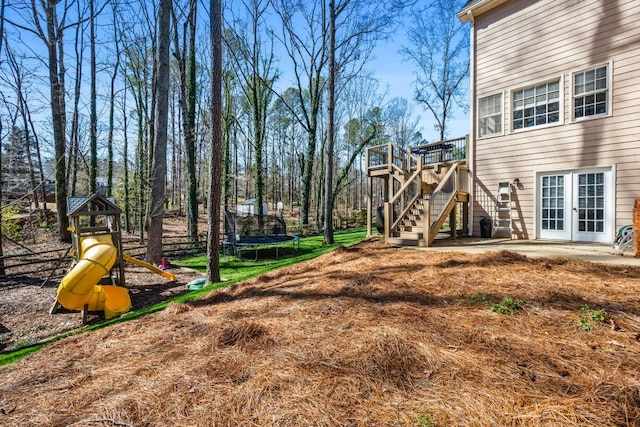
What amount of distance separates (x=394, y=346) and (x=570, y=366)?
3.94 feet

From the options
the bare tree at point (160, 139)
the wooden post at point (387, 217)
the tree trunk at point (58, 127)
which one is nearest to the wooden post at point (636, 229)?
the wooden post at point (387, 217)

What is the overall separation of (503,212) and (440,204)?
1.80 meters

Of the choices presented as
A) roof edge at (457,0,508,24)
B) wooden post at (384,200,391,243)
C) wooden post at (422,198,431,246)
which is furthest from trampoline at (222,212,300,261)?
roof edge at (457,0,508,24)

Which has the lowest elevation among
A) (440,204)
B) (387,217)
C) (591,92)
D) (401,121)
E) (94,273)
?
(94,273)

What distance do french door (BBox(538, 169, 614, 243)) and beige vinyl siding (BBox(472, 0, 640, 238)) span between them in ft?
0.60

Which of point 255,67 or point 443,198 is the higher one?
point 255,67

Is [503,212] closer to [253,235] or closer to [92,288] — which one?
[253,235]

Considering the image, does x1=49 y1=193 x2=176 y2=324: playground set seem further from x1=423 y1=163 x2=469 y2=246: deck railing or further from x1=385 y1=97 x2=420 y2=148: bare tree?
x1=385 y1=97 x2=420 y2=148: bare tree

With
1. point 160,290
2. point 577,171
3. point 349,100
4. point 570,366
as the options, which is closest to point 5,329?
point 160,290

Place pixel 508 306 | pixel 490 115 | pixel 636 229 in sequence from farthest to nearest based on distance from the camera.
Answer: pixel 490 115, pixel 636 229, pixel 508 306

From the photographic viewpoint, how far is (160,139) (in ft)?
30.9

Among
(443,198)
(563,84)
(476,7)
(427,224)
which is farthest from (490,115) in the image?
(427,224)

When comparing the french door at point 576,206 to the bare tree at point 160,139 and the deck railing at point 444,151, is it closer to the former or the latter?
the deck railing at point 444,151

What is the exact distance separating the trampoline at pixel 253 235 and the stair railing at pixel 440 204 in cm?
540
